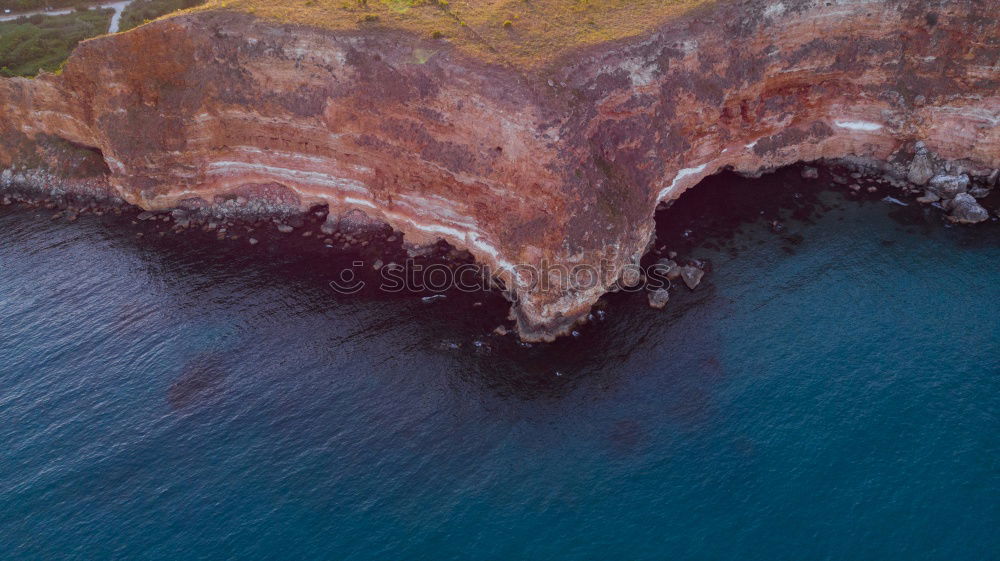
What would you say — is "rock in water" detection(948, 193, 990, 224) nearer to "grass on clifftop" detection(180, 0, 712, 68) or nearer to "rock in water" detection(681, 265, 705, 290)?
"rock in water" detection(681, 265, 705, 290)

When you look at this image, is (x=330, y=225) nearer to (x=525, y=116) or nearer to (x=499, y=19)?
(x=525, y=116)

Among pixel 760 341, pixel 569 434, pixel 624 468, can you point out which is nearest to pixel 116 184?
pixel 569 434

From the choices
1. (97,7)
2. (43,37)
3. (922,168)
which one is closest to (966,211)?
(922,168)

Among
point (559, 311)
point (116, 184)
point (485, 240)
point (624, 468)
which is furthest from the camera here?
point (116, 184)

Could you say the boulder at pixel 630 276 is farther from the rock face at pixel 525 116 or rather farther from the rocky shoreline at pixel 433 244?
the rock face at pixel 525 116

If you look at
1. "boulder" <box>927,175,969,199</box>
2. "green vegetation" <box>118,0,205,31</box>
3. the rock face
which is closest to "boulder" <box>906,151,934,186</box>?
"boulder" <box>927,175,969,199</box>

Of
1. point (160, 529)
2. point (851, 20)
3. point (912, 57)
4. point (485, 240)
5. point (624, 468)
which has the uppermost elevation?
point (851, 20)

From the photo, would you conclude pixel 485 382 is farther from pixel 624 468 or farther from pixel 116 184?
pixel 116 184
